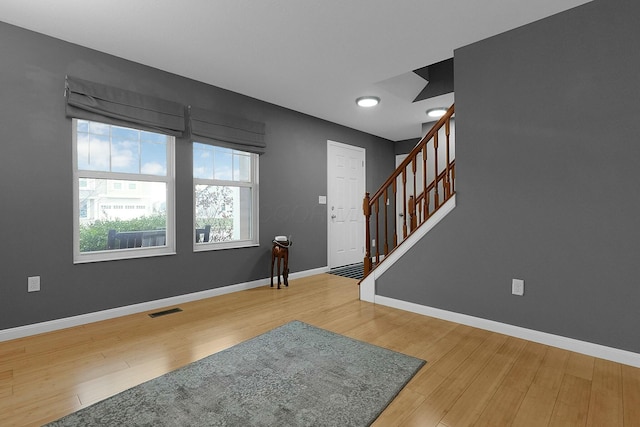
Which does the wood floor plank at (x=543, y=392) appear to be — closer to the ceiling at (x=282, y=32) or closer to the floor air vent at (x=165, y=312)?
the ceiling at (x=282, y=32)

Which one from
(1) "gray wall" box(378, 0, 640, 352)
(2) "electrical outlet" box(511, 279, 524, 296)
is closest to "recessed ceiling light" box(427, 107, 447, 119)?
(1) "gray wall" box(378, 0, 640, 352)

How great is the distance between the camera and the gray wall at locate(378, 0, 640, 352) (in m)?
2.15

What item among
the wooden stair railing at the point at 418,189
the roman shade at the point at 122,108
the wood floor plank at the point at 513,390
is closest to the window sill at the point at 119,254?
the roman shade at the point at 122,108

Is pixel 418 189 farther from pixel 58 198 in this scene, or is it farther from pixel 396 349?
pixel 58 198

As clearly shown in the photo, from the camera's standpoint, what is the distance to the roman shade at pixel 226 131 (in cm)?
358

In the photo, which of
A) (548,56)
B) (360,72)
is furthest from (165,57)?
(548,56)

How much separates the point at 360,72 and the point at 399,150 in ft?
11.7

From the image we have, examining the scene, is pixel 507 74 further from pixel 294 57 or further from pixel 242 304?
pixel 242 304

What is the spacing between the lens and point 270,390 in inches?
71.2

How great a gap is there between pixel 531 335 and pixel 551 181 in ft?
3.99

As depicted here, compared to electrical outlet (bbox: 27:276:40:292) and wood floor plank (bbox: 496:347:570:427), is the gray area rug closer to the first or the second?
wood floor plank (bbox: 496:347:570:427)

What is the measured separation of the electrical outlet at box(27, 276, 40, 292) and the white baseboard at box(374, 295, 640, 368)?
3.20 meters

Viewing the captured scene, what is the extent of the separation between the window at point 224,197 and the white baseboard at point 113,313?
53 centimetres

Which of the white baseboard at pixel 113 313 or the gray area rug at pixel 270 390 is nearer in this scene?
the gray area rug at pixel 270 390
